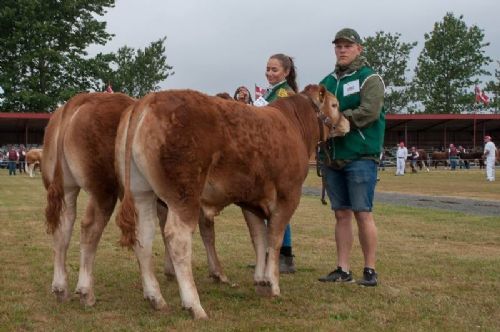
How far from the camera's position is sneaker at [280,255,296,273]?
6.87 metres

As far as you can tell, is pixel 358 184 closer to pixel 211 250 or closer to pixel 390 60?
pixel 211 250

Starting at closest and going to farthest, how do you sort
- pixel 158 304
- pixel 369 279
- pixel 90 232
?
pixel 158 304 → pixel 90 232 → pixel 369 279

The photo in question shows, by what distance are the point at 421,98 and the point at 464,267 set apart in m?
79.3

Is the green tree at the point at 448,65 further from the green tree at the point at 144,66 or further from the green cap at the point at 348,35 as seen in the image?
the green cap at the point at 348,35

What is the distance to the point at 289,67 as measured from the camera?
689cm

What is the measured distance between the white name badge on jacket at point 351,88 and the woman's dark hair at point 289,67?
2.44 feet

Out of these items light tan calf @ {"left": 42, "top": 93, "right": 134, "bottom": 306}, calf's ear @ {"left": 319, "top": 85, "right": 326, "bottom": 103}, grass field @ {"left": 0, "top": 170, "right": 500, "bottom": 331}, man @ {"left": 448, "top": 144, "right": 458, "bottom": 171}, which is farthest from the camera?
man @ {"left": 448, "top": 144, "right": 458, "bottom": 171}

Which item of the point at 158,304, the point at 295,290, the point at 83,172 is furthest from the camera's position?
the point at 295,290

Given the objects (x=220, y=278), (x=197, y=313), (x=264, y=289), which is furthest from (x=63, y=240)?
(x=264, y=289)

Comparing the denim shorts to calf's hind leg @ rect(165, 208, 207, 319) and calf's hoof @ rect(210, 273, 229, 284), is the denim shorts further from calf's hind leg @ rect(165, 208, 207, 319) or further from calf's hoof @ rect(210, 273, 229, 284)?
calf's hind leg @ rect(165, 208, 207, 319)

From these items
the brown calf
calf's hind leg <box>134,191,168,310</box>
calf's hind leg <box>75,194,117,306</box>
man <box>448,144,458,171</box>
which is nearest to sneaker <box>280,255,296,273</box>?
the brown calf

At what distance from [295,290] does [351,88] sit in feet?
7.10

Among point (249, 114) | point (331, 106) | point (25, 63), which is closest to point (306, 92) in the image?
point (331, 106)

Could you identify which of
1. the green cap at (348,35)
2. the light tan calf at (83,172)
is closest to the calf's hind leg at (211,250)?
the light tan calf at (83,172)
